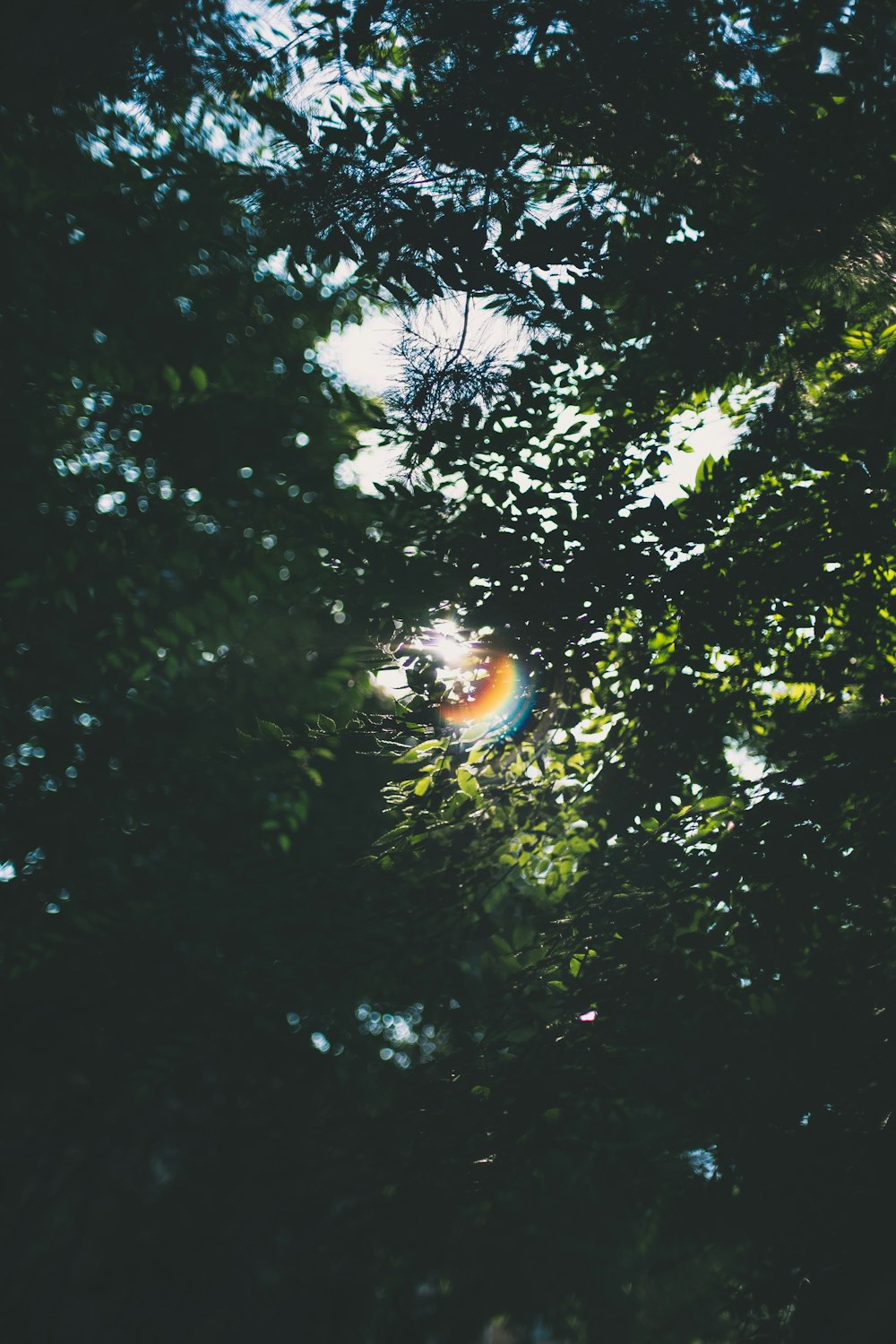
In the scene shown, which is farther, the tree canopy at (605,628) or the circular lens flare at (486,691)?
the circular lens flare at (486,691)

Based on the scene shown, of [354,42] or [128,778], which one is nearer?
[354,42]

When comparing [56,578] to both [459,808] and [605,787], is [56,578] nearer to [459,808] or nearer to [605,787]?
[459,808]

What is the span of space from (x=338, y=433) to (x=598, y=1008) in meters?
8.08

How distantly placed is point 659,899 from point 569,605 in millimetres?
1541

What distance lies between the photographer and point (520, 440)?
157 inches

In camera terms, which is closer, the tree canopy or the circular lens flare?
the tree canopy

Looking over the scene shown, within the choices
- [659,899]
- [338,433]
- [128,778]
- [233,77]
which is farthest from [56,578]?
[659,899]

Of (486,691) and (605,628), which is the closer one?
(486,691)

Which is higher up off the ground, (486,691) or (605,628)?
(605,628)

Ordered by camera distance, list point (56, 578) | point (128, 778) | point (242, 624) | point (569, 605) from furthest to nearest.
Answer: point (242, 624)
point (128, 778)
point (56, 578)
point (569, 605)

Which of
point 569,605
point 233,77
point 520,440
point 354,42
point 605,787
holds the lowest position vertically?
point 605,787

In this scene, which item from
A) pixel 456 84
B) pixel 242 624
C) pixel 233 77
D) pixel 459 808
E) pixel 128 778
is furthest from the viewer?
pixel 242 624

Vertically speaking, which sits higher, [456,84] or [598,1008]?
[456,84]

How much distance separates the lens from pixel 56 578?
766cm
